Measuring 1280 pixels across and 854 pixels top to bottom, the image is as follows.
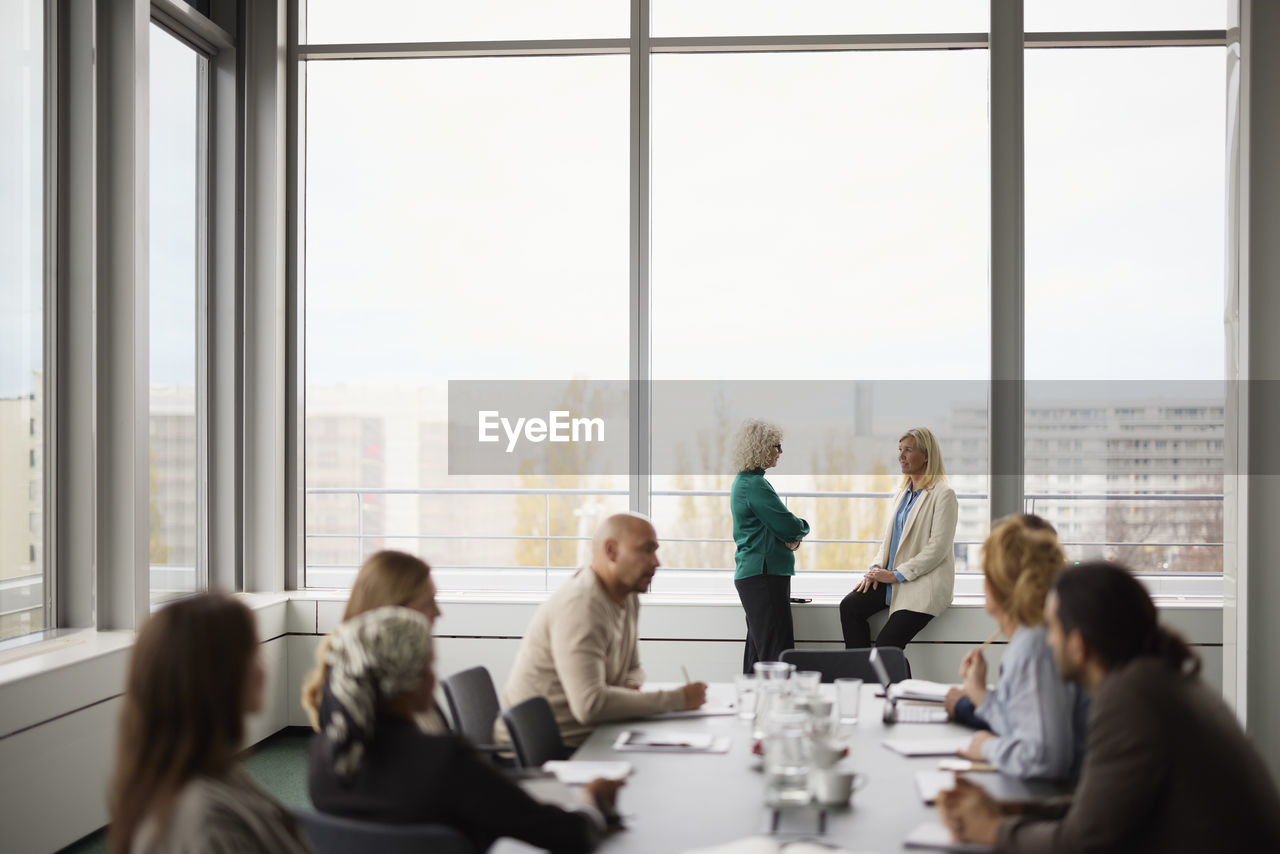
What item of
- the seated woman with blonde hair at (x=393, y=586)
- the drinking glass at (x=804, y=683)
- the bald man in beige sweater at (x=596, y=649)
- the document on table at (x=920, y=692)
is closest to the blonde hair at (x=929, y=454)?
the document on table at (x=920, y=692)

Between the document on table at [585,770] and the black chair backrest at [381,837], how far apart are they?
2.10 ft

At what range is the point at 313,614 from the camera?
5.39 meters

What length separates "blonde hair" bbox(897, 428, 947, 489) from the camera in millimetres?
4965

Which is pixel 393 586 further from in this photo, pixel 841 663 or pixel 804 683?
pixel 841 663

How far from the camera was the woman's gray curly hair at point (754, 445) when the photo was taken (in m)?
4.88

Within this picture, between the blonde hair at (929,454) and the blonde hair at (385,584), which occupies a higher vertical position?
the blonde hair at (929,454)

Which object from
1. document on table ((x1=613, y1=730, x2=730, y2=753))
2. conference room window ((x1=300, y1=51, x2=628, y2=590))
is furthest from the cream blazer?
document on table ((x1=613, y1=730, x2=730, y2=753))

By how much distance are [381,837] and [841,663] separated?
7.65 feet

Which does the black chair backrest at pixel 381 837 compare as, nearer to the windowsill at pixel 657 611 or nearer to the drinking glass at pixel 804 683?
the drinking glass at pixel 804 683

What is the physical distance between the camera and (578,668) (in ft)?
9.31

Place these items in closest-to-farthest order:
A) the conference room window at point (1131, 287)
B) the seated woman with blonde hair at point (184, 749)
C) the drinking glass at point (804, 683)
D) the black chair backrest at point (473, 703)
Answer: the seated woman with blonde hair at point (184, 749), the drinking glass at point (804, 683), the black chair backrest at point (473, 703), the conference room window at point (1131, 287)

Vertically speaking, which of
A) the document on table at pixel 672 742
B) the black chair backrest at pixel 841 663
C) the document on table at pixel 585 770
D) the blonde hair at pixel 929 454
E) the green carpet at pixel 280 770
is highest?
the blonde hair at pixel 929 454

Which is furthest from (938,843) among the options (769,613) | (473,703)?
(769,613)

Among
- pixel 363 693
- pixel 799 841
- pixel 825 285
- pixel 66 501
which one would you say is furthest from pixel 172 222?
pixel 799 841
